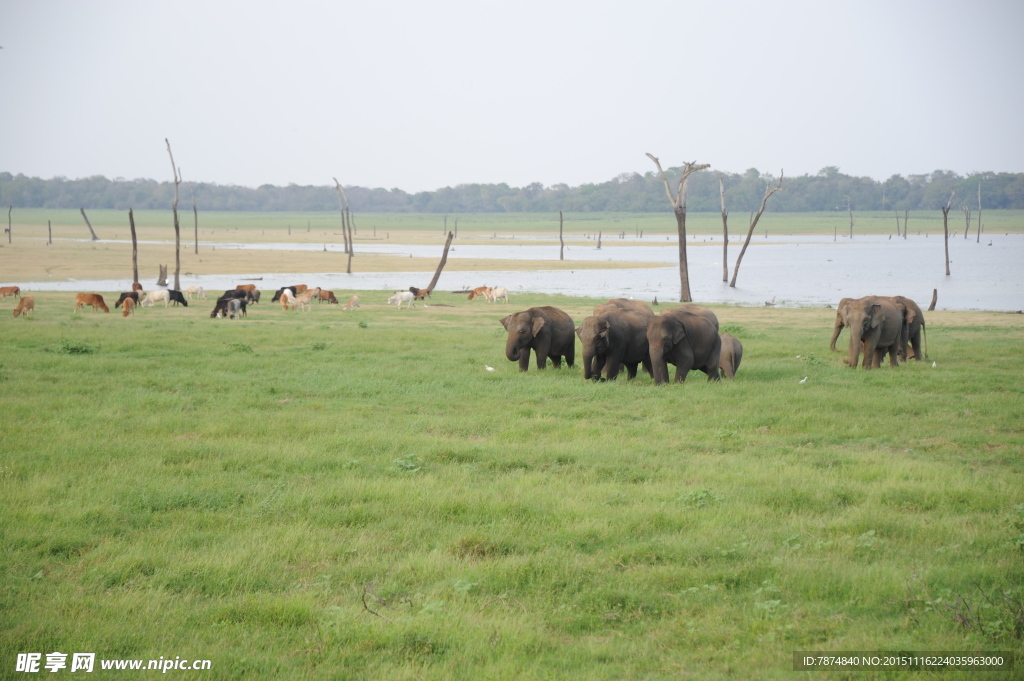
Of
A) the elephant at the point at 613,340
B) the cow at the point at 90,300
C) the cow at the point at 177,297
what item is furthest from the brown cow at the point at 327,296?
the elephant at the point at 613,340

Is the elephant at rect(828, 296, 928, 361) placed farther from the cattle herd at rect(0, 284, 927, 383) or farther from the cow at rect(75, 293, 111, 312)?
the cow at rect(75, 293, 111, 312)

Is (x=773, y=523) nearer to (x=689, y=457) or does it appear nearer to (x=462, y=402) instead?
(x=689, y=457)

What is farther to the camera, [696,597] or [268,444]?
[268,444]

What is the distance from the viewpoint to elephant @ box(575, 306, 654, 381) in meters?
14.7

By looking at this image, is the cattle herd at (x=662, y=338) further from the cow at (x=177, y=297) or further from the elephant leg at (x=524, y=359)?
the cow at (x=177, y=297)

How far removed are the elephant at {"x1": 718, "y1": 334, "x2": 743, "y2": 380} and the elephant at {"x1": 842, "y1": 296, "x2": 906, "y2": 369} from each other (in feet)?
7.26

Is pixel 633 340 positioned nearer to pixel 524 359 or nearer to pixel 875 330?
pixel 524 359

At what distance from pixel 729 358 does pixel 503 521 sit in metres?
9.30

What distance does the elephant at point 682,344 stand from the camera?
47.4ft

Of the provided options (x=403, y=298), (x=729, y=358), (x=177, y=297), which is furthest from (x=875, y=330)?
(x=177, y=297)

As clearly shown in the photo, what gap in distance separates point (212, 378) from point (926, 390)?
39.0 feet

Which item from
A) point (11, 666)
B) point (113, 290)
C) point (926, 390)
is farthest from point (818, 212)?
point (11, 666)

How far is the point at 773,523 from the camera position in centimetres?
743

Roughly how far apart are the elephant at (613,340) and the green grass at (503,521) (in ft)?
2.65
